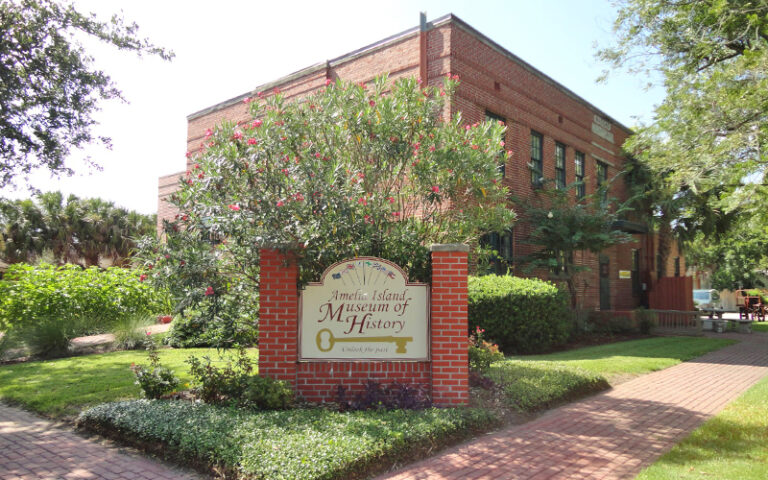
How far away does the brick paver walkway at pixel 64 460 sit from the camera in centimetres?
461

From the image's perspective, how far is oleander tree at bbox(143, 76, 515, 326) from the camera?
6.22m

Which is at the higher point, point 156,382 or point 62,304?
point 62,304

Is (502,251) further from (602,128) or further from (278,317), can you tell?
(278,317)

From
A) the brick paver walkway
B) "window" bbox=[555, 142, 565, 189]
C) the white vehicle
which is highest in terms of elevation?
"window" bbox=[555, 142, 565, 189]

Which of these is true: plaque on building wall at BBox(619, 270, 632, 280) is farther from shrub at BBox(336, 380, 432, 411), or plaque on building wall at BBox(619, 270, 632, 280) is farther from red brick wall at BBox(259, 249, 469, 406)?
shrub at BBox(336, 380, 432, 411)

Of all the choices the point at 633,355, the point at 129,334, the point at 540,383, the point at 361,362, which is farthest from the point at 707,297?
the point at 361,362

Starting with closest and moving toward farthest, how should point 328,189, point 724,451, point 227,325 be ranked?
point 724,451 < point 328,189 < point 227,325

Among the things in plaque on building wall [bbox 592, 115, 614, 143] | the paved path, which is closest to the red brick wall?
the paved path

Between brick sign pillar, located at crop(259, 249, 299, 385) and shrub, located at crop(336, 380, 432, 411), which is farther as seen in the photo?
brick sign pillar, located at crop(259, 249, 299, 385)

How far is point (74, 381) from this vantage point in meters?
8.38

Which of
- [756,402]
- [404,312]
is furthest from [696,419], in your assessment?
[404,312]

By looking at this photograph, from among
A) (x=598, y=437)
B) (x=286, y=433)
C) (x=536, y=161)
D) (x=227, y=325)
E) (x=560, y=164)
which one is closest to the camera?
(x=286, y=433)

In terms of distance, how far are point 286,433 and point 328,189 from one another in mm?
2717

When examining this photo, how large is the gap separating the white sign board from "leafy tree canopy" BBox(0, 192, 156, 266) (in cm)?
2051
